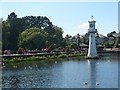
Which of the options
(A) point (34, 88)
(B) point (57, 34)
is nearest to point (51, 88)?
(A) point (34, 88)

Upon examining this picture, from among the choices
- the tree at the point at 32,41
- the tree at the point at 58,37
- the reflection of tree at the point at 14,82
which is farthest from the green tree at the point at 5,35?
the reflection of tree at the point at 14,82

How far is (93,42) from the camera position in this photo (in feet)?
225

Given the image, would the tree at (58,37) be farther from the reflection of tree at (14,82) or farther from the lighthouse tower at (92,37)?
the reflection of tree at (14,82)

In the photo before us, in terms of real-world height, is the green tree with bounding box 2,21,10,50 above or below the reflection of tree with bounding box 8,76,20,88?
above

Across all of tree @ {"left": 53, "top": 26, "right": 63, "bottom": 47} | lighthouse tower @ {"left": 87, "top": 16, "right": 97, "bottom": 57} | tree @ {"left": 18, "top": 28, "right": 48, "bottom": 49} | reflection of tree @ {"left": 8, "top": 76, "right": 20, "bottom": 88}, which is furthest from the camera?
tree @ {"left": 53, "top": 26, "right": 63, "bottom": 47}

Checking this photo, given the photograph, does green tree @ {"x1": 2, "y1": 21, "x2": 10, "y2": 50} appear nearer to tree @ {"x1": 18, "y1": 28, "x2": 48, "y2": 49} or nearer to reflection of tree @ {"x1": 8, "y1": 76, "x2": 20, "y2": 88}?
tree @ {"x1": 18, "y1": 28, "x2": 48, "y2": 49}

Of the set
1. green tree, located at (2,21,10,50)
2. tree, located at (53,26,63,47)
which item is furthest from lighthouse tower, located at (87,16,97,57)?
tree, located at (53,26,63,47)

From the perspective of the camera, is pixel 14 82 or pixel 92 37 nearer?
pixel 14 82

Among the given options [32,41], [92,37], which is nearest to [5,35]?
→ [32,41]

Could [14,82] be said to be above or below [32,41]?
below

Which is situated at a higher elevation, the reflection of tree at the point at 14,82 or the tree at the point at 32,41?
the tree at the point at 32,41

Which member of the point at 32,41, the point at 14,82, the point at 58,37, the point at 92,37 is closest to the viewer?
the point at 14,82

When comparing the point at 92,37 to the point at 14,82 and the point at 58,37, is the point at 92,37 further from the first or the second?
the point at 14,82

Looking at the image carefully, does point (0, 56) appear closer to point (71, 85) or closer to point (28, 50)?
point (28, 50)
